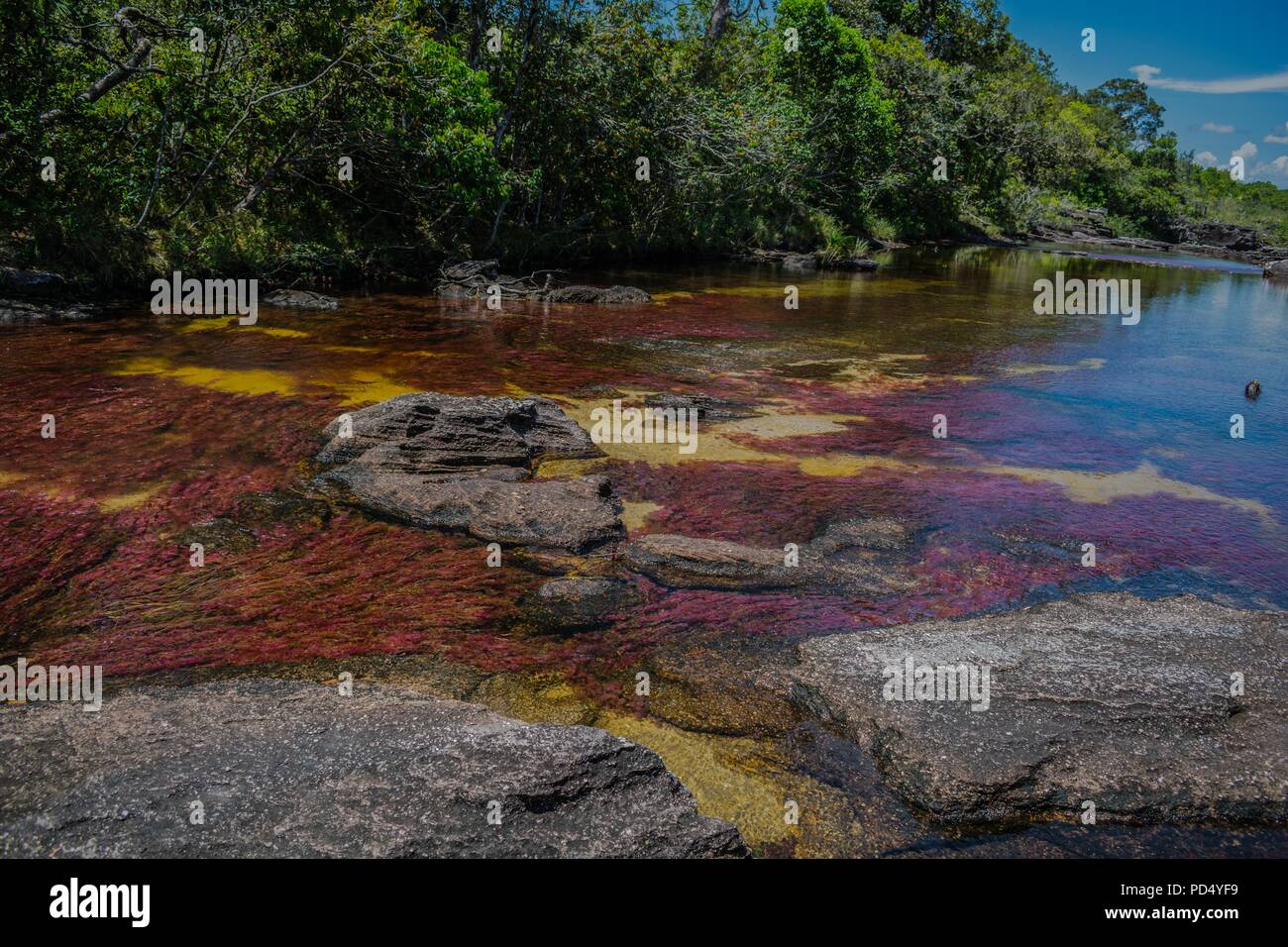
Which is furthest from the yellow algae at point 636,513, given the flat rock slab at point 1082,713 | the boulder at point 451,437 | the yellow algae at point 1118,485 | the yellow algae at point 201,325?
the yellow algae at point 201,325

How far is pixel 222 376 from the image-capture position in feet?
33.2

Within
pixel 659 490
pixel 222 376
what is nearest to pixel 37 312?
pixel 222 376

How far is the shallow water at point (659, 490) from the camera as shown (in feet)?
15.0

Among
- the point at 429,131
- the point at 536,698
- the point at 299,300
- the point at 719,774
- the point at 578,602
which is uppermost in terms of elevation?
the point at 429,131

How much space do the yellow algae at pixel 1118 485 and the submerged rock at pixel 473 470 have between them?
3.97 meters

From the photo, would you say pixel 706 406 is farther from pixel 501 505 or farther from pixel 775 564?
pixel 775 564

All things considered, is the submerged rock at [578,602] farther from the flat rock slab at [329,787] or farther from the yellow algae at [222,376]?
the yellow algae at [222,376]

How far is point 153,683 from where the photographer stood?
4.23m

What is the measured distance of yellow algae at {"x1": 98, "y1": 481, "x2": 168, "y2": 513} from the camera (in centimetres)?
640

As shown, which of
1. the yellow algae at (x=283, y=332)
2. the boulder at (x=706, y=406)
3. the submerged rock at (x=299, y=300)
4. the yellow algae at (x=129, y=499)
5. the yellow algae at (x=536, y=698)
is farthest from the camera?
the submerged rock at (x=299, y=300)

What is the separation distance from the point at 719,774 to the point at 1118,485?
5765 mm

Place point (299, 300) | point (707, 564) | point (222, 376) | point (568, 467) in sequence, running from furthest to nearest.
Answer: point (299, 300) → point (222, 376) → point (568, 467) → point (707, 564)

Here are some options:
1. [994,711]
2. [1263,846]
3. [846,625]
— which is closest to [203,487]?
[846,625]

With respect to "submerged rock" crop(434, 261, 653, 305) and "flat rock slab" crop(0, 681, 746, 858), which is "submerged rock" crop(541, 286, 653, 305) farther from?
"flat rock slab" crop(0, 681, 746, 858)
